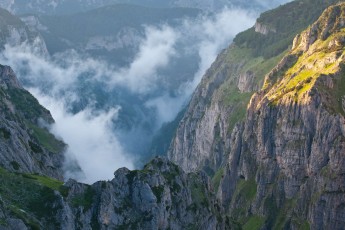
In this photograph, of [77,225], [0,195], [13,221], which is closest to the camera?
[13,221]

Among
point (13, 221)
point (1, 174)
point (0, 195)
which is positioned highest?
point (1, 174)

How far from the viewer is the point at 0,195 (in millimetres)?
178125

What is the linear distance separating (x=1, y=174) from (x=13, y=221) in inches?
1182

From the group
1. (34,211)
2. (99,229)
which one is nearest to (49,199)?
(34,211)

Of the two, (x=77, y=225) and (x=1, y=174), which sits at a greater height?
(x=1, y=174)

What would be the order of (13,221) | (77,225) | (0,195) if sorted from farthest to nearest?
(77,225), (0,195), (13,221)

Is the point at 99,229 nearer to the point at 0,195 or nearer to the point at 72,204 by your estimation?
the point at 72,204

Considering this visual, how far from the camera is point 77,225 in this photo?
19275 cm

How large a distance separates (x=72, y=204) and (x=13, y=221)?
3228 centimetres

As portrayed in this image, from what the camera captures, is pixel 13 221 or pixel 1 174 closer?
pixel 13 221

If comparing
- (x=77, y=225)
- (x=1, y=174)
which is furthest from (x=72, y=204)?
(x=1, y=174)

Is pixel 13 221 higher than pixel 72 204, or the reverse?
pixel 72 204

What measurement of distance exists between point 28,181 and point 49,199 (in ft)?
33.5

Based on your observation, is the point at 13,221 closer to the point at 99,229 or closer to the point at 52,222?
the point at 52,222
